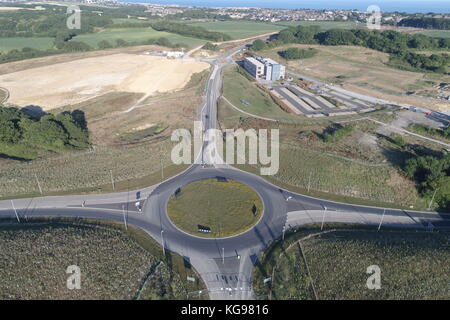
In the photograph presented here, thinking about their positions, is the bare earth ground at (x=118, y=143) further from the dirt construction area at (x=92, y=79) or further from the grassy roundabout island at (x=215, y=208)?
the grassy roundabout island at (x=215, y=208)

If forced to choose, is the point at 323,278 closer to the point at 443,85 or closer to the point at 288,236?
the point at 288,236

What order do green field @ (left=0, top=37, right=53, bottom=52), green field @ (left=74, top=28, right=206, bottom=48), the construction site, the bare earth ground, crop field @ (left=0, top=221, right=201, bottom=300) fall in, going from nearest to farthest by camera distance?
1. crop field @ (left=0, top=221, right=201, bottom=300)
2. the bare earth ground
3. the construction site
4. green field @ (left=0, top=37, right=53, bottom=52)
5. green field @ (left=74, top=28, right=206, bottom=48)

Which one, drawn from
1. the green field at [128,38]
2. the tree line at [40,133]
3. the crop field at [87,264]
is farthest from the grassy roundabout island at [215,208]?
the green field at [128,38]

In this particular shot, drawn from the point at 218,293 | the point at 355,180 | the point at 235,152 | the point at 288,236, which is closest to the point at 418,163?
the point at 355,180

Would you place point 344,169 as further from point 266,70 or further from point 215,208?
point 266,70

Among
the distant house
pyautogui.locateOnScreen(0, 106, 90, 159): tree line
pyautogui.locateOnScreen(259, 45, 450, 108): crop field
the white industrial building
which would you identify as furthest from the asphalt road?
the distant house

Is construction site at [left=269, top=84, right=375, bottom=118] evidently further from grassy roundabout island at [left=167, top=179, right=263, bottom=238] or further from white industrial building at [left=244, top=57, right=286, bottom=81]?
grassy roundabout island at [left=167, top=179, right=263, bottom=238]
